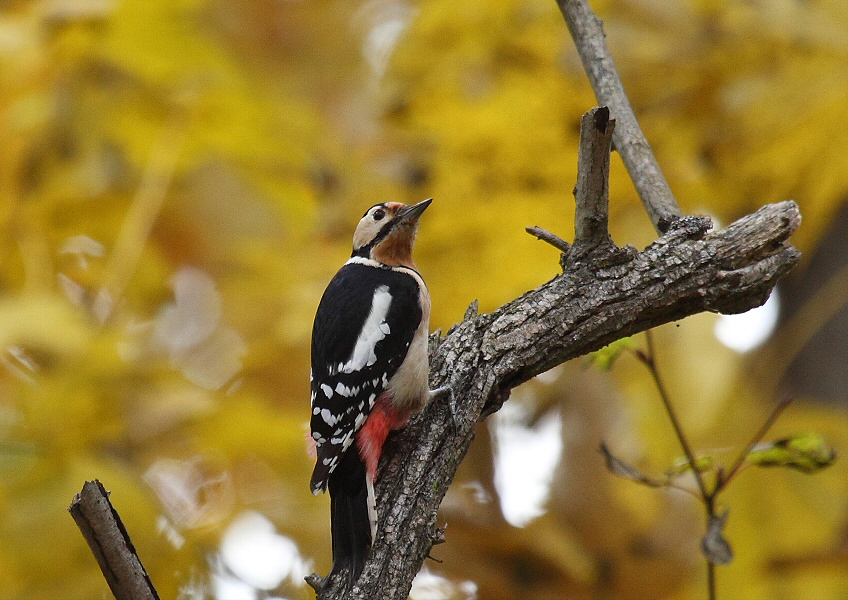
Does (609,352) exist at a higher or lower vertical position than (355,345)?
lower

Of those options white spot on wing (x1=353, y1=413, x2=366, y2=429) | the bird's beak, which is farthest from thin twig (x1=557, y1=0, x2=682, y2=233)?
white spot on wing (x1=353, y1=413, x2=366, y2=429)

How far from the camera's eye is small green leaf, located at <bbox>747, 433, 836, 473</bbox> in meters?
2.42

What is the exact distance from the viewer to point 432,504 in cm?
236

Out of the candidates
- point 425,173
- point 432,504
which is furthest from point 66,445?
point 425,173

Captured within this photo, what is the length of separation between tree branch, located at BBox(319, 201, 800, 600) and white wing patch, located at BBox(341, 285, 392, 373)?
595mm

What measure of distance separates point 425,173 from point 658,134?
107cm

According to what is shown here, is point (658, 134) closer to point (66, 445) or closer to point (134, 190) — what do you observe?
point (134, 190)

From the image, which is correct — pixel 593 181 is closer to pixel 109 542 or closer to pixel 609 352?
pixel 609 352

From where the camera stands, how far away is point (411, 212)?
3.56 m

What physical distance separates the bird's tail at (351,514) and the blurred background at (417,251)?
1.98ft

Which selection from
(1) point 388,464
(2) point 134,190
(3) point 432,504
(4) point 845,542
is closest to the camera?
(3) point 432,504

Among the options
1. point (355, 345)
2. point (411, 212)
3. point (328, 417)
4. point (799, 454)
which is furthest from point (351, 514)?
point (411, 212)

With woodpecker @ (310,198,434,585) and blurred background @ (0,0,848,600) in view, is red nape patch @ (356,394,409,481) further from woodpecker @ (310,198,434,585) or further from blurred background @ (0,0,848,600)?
blurred background @ (0,0,848,600)

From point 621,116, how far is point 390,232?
1.22m
